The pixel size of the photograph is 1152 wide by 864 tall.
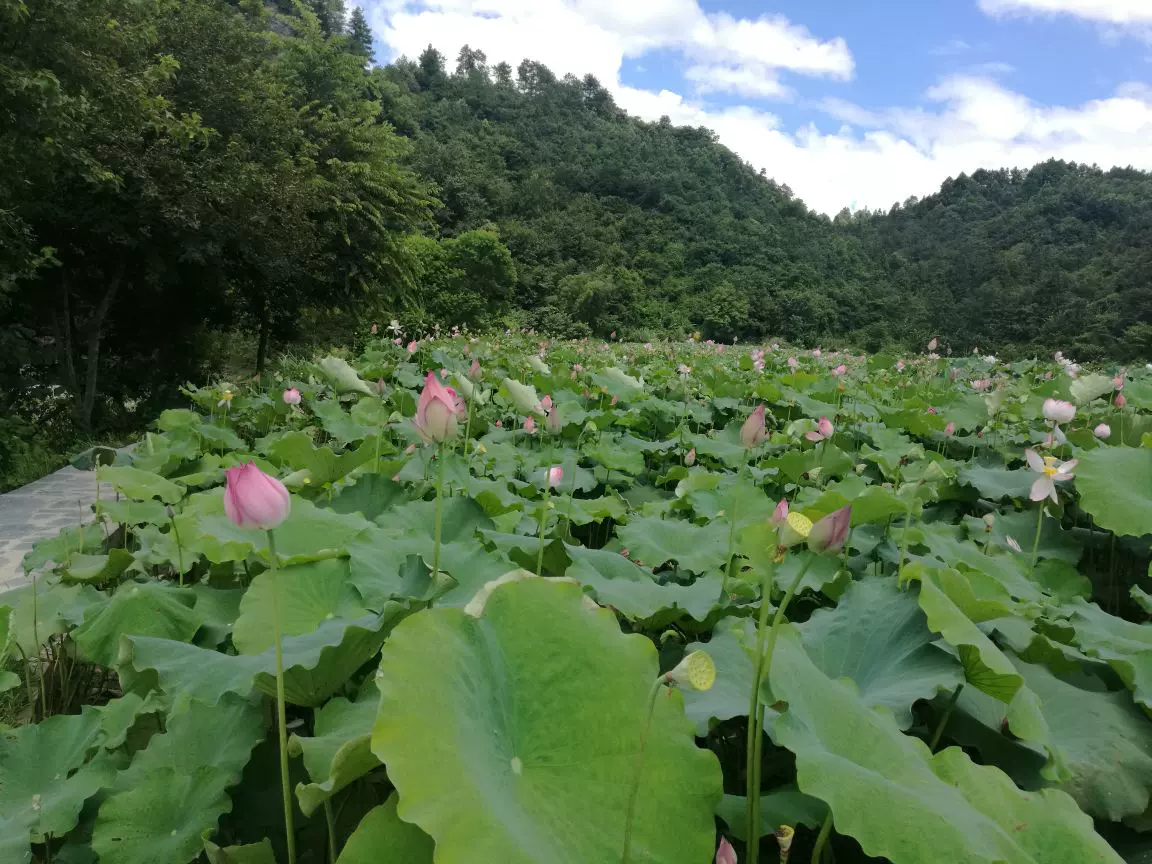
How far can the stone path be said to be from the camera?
3160mm

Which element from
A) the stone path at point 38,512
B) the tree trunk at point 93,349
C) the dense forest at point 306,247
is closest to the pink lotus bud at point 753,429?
the stone path at point 38,512

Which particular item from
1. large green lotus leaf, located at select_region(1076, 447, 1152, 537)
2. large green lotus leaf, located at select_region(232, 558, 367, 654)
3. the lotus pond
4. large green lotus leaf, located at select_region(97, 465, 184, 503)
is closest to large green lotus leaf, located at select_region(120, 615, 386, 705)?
the lotus pond

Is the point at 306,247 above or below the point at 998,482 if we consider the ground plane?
above

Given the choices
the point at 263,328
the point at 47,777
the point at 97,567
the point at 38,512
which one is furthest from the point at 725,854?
the point at 263,328

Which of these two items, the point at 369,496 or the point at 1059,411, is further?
the point at 1059,411

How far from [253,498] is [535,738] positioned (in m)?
0.33

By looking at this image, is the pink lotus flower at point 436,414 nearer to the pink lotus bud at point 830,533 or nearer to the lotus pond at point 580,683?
the lotus pond at point 580,683

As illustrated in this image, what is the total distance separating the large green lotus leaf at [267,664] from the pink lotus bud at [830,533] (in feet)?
1.44

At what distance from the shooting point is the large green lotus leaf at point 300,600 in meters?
0.94

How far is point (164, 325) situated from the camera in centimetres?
1029

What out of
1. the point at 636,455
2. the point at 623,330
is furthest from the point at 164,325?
the point at 623,330

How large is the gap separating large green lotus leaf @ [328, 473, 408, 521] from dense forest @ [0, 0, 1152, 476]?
574 cm

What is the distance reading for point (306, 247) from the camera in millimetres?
9312

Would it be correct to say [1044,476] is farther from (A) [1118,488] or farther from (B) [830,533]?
(B) [830,533]
